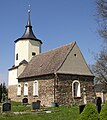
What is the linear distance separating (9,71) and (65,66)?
1602 centimetres

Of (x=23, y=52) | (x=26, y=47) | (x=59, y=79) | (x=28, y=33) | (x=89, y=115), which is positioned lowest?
(x=89, y=115)

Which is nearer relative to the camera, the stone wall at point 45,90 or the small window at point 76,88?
the stone wall at point 45,90

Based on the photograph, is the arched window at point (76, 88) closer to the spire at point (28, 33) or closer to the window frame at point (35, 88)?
the window frame at point (35, 88)

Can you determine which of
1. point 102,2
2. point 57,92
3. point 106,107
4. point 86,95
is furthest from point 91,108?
point 86,95

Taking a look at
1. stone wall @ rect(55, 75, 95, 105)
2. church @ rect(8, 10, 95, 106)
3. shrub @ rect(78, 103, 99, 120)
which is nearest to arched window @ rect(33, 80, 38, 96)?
church @ rect(8, 10, 95, 106)

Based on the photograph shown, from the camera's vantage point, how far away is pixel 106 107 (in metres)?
9.89

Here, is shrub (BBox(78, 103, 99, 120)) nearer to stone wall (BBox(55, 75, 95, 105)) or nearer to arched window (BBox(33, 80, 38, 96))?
stone wall (BBox(55, 75, 95, 105))

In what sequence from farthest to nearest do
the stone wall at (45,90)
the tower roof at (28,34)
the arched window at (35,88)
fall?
1. the tower roof at (28,34)
2. the arched window at (35,88)
3. the stone wall at (45,90)

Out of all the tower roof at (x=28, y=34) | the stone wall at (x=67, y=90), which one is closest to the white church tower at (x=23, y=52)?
the tower roof at (x=28, y=34)

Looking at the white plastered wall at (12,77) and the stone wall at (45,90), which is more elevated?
the white plastered wall at (12,77)

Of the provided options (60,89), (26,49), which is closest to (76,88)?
(60,89)

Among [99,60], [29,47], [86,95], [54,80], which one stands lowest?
[86,95]

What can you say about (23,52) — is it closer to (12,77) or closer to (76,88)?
(12,77)

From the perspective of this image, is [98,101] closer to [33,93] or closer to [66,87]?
[66,87]
